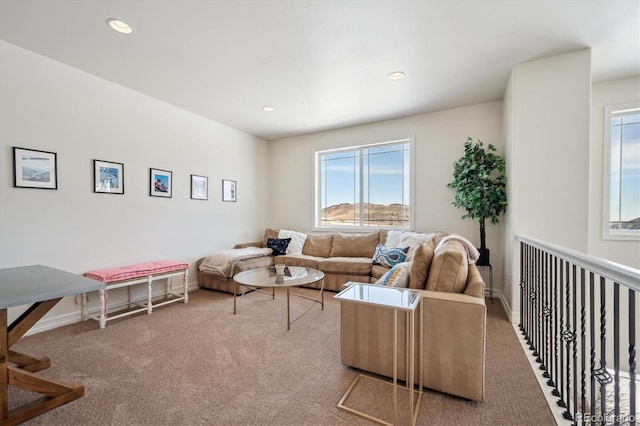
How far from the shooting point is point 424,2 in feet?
6.39

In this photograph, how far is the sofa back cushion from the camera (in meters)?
4.34

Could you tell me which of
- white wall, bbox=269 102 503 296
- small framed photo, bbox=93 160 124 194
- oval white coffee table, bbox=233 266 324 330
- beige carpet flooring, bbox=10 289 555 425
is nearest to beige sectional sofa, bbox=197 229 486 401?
beige carpet flooring, bbox=10 289 555 425

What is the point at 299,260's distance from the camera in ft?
14.1

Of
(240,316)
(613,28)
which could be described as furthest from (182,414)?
(613,28)

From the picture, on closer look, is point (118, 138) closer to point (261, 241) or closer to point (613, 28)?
point (261, 241)

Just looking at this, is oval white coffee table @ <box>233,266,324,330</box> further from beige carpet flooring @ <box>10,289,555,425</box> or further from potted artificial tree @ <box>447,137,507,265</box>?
potted artificial tree @ <box>447,137,507,265</box>

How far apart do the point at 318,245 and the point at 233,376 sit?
288 centimetres

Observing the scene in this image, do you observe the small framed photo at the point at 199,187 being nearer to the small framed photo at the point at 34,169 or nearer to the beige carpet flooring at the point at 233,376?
the small framed photo at the point at 34,169

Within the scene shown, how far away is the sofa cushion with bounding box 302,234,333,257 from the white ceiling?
7.37 feet

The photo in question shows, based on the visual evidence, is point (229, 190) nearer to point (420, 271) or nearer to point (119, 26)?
point (119, 26)

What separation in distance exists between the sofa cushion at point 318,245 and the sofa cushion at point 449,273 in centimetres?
281

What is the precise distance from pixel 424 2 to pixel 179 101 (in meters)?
3.12

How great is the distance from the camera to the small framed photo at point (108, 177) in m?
3.06

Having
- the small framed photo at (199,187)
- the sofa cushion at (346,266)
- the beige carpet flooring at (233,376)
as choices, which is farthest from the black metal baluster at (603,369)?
the small framed photo at (199,187)
